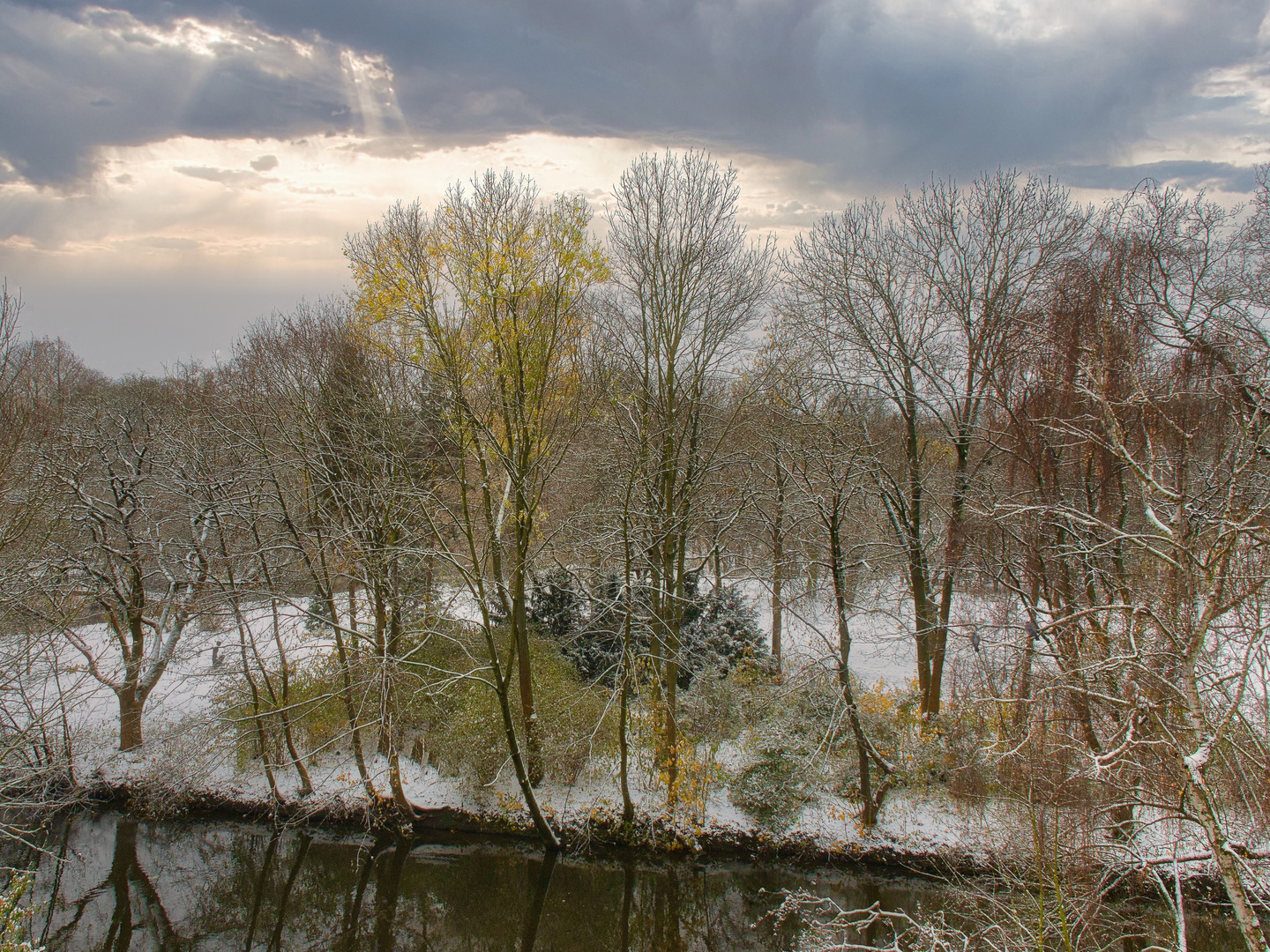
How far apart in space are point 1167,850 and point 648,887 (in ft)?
24.8

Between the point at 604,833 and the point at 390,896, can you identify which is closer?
the point at 390,896

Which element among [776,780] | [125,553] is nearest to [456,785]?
[776,780]

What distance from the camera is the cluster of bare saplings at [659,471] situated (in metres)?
10.4

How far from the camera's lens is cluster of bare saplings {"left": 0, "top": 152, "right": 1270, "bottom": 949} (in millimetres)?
10375

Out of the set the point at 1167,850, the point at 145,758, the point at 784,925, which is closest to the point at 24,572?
the point at 145,758

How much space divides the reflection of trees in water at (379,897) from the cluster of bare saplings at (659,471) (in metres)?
1.10

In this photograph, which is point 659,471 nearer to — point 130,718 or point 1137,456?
point 1137,456

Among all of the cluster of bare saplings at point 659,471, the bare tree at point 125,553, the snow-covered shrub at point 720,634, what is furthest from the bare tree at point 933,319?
the bare tree at point 125,553

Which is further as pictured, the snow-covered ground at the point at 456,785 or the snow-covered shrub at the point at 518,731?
the snow-covered shrub at the point at 518,731

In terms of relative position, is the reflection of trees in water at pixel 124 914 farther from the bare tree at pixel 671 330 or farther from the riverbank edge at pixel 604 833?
the bare tree at pixel 671 330

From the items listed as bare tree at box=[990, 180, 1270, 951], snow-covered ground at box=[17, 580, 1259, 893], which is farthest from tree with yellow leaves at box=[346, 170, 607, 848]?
bare tree at box=[990, 180, 1270, 951]

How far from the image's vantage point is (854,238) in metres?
14.2

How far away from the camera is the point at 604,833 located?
41.0ft

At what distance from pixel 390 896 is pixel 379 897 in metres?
0.18
